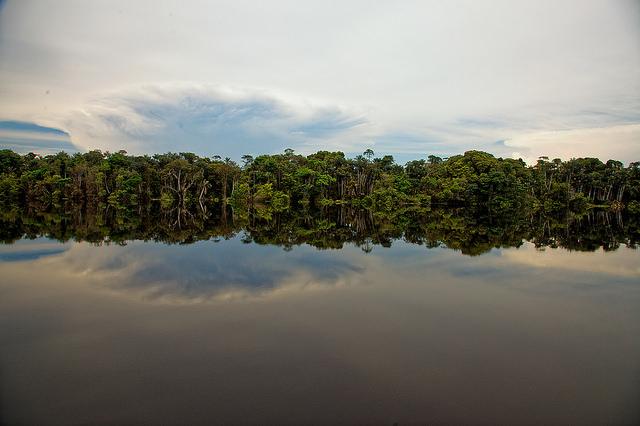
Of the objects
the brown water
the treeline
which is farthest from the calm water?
the treeline

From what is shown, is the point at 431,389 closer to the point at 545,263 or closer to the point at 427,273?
the point at 427,273

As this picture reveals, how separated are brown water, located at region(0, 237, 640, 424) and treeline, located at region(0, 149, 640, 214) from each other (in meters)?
40.8

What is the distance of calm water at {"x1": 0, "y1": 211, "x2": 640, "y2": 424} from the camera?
15.8ft

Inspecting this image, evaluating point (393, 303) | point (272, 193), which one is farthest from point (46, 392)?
point (272, 193)

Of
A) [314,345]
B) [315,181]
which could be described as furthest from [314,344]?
[315,181]

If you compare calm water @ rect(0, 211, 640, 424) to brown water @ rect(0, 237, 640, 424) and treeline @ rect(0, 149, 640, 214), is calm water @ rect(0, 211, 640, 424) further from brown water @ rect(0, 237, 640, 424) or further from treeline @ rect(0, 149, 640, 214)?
treeline @ rect(0, 149, 640, 214)

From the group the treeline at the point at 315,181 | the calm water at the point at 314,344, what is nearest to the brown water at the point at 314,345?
the calm water at the point at 314,344

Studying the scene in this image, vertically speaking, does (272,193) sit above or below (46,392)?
above

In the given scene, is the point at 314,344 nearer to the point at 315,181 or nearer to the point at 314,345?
the point at 314,345

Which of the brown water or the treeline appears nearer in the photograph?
the brown water

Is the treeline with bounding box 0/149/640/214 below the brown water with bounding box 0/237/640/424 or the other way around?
the other way around

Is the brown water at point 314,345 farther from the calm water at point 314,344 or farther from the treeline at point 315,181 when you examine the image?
the treeline at point 315,181

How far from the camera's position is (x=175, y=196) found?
65.1m

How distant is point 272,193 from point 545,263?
45037 millimetres
